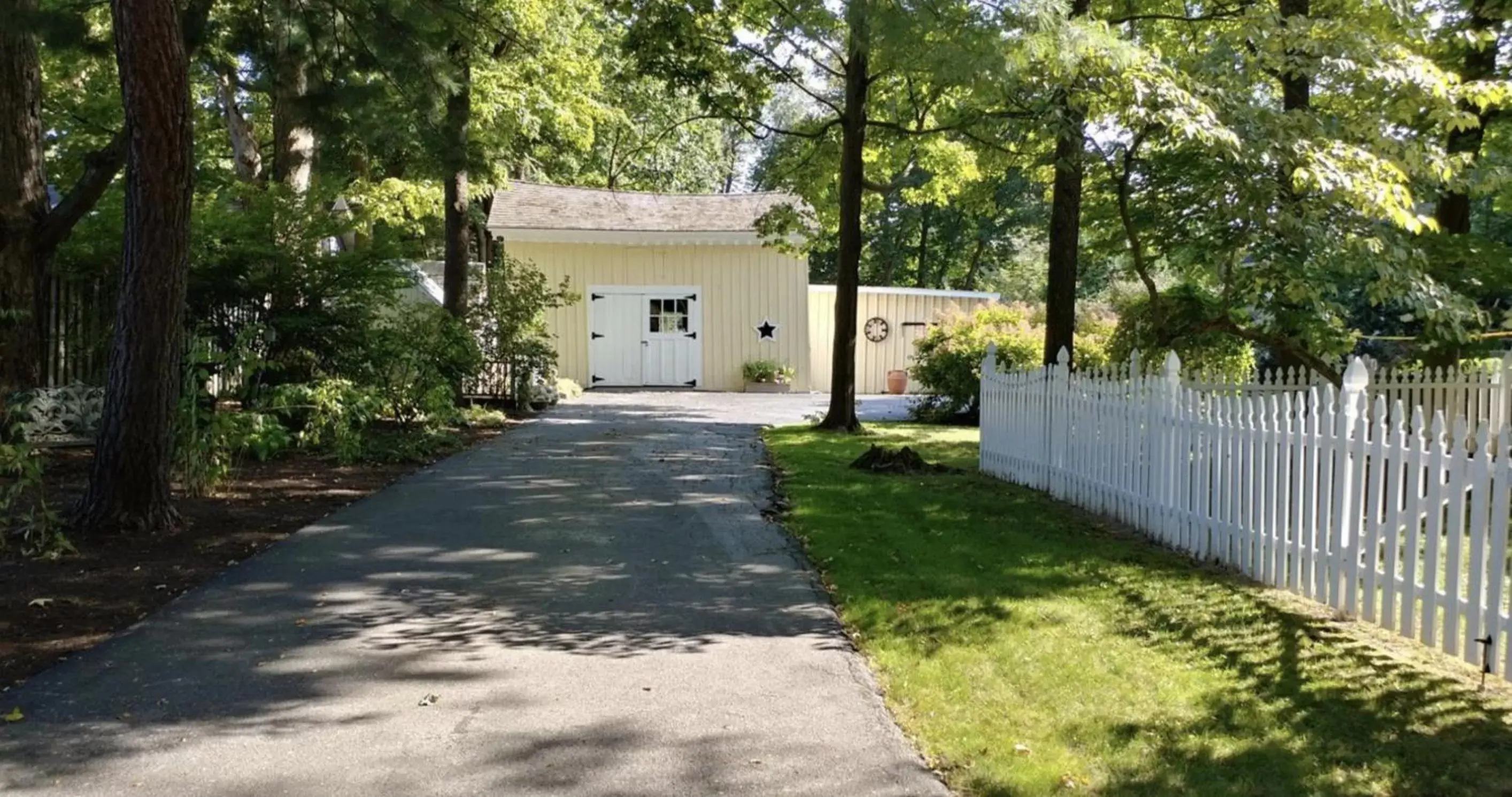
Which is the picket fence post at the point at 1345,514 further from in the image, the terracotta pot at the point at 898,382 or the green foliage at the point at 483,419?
the terracotta pot at the point at 898,382

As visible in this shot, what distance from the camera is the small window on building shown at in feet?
76.1

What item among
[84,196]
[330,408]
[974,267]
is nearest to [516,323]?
[330,408]

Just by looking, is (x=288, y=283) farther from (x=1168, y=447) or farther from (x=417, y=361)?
(x=1168, y=447)

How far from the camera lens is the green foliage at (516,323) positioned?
1677 cm

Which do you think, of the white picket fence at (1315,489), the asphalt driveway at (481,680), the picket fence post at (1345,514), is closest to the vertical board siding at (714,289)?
the white picket fence at (1315,489)

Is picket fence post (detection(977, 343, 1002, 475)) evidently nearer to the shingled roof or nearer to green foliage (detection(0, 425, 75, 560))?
green foliage (detection(0, 425, 75, 560))

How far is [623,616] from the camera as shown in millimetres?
5523

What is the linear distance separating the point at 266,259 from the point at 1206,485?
30.8ft

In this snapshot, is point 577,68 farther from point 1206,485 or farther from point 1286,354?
point 1206,485

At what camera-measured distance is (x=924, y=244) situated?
40.9 metres

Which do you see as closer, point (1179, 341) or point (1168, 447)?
point (1168, 447)

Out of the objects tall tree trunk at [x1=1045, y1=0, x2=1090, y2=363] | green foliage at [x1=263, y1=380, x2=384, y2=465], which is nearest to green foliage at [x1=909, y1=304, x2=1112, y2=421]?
tall tree trunk at [x1=1045, y1=0, x2=1090, y2=363]

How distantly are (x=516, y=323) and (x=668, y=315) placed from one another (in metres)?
6.82

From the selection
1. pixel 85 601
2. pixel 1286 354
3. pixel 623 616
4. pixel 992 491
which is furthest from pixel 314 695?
pixel 1286 354
